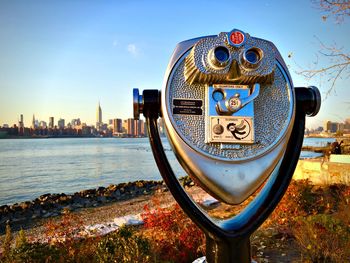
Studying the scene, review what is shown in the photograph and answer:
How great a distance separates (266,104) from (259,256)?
7.72ft

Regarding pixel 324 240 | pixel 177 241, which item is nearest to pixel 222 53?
pixel 324 240

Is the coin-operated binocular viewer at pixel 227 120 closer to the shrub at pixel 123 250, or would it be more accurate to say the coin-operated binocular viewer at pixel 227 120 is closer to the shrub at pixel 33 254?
the shrub at pixel 123 250

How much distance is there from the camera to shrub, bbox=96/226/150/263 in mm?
2666

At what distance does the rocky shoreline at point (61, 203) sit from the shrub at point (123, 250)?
7200mm

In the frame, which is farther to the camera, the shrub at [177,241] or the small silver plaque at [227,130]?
the shrub at [177,241]

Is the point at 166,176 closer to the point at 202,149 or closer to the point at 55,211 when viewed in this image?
the point at 202,149

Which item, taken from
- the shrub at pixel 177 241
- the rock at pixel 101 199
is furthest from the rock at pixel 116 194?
the shrub at pixel 177 241

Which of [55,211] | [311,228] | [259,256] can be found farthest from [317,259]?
[55,211]

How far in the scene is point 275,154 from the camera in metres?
1.39

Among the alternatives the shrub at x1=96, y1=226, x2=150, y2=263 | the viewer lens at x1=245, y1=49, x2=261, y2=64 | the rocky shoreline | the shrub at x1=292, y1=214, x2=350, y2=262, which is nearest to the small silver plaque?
the viewer lens at x1=245, y1=49, x2=261, y2=64

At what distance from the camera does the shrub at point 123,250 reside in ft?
8.75

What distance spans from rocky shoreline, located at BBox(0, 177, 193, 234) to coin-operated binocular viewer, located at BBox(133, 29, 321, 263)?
8763 millimetres

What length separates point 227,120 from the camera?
134cm

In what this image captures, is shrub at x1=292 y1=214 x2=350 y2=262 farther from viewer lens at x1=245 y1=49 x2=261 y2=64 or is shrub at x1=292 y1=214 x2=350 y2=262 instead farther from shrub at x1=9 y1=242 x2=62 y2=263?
viewer lens at x1=245 y1=49 x2=261 y2=64
